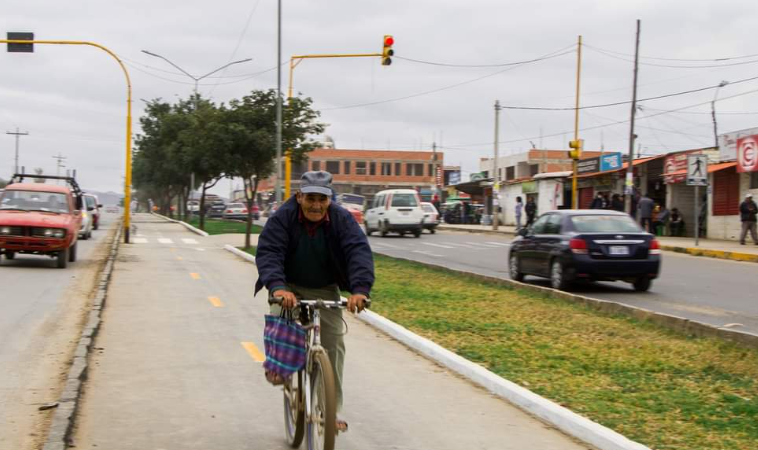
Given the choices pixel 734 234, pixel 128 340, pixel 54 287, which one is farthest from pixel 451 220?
pixel 128 340

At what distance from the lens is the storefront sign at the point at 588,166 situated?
137 ft

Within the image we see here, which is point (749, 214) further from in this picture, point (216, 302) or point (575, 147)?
point (216, 302)

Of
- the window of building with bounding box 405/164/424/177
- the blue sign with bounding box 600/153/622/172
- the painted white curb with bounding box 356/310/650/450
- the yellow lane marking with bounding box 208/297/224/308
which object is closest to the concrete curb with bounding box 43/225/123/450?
the yellow lane marking with bounding box 208/297/224/308

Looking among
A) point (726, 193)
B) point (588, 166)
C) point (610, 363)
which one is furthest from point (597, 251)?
point (588, 166)

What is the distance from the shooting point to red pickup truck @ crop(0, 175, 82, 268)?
59.2 ft

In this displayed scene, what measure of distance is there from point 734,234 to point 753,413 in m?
27.4

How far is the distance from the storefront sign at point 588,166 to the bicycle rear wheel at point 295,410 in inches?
1495

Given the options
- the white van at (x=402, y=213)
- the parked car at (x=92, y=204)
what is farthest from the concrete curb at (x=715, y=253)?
the parked car at (x=92, y=204)

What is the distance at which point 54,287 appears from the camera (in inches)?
591

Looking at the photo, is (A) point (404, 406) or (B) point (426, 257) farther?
(B) point (426, 257)

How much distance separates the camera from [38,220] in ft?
59.8

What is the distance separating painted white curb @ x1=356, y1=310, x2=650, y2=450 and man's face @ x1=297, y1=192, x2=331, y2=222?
2.27 metres

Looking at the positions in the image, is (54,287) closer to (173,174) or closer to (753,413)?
(753,413)

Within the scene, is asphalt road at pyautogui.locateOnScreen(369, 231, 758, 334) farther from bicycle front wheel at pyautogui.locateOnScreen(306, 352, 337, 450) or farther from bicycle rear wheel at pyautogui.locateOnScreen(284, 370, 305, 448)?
bicycle front wheel at pyautogui.locateOnScreen(306, 352, 337, 450)
